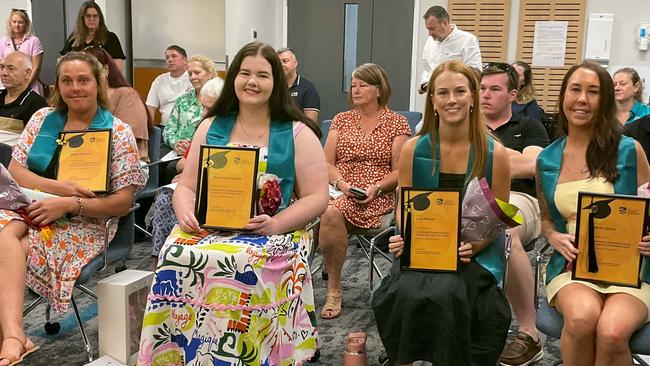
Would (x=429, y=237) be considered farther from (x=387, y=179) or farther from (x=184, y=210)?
(x=387, y=179)

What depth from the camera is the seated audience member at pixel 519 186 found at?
2.86 metres

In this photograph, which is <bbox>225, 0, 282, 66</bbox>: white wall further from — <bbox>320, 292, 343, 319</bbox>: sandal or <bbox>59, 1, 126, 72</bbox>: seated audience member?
<bbox>320, 292, 343, 319</bbox>: sandal

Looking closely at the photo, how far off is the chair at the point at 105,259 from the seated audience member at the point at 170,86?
298 centimetres

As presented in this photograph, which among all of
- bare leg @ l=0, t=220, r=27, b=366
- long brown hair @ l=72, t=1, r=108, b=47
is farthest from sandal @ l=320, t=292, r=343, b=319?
long brown hair @ l=72, t=1, r=108, b=47

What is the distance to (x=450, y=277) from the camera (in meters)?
2.33

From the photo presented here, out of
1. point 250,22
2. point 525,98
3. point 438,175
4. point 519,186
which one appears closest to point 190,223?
point 438,175

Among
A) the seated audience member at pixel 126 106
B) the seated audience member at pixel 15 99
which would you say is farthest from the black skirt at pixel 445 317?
the seated audience member at pixel 15 99

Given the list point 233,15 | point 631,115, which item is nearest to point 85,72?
point 631,115

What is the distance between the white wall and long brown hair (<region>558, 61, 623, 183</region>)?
5.14 meters

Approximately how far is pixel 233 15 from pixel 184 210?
5.01 meters

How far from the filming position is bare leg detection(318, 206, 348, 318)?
347 cm

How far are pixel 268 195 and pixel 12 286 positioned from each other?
1.07 metres

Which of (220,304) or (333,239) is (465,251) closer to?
(220,304)

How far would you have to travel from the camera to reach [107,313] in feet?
8.96
